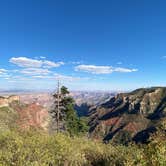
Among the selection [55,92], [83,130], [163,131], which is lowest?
[83,130]

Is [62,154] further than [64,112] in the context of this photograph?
No

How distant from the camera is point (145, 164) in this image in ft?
60.8

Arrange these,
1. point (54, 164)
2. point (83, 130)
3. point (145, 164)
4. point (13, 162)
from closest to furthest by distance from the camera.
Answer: point (145, 164), point (13, 162), point (54, 164), point (83, 130)

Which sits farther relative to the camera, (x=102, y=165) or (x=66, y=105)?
(x=66, y=105)

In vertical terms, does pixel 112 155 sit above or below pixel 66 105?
below

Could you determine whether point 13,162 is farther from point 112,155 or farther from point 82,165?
point 112,155

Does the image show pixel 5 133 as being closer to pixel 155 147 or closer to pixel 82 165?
pixel 82 165

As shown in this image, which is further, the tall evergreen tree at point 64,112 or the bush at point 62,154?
the tall evergreen tree at point 64,112

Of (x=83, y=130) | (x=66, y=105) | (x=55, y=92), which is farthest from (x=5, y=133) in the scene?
(x=83, y=130)

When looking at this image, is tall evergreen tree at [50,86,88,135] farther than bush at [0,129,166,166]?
Yes

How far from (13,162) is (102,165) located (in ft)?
30.2

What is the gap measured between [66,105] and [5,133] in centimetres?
3633

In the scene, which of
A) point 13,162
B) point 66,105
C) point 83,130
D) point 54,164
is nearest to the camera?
point 13,162

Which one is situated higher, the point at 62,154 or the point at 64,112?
the point at 64,112
